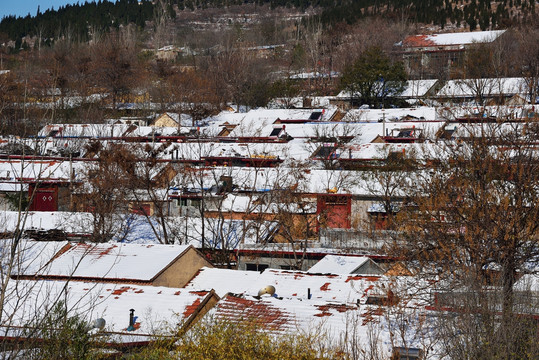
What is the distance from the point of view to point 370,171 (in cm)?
2759

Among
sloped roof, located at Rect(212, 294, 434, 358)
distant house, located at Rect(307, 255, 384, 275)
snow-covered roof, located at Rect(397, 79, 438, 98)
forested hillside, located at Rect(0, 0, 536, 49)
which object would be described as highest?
forested hillside, located at Rect(0, 0, 536, 49)

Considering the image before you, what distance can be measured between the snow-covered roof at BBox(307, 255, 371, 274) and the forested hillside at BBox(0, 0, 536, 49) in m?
60.7

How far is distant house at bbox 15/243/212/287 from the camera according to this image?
53.5 ft

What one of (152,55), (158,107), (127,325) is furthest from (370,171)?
(152,55)

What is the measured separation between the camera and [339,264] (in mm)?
18750

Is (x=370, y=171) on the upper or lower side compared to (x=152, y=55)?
lower

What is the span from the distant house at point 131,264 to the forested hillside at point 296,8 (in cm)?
6293

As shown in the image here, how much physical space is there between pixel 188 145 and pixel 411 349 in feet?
94.3

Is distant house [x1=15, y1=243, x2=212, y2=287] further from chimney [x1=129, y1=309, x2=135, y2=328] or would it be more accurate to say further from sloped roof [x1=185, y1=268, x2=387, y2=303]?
chimney [x1=129, y1=309, x2=135, y2=328]

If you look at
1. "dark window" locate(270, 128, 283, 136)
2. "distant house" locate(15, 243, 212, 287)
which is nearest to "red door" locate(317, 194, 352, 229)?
"distant house" locate(15, 243, 212, 287)

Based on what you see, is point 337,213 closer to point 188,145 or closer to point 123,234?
point 123,234

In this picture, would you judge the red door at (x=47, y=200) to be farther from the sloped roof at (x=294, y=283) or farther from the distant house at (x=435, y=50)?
the distant house at (x=435, y=50)

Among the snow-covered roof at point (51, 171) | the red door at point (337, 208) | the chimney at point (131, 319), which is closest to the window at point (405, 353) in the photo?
the chimney at point (131, 319)

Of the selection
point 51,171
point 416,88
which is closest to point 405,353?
point 51,171
